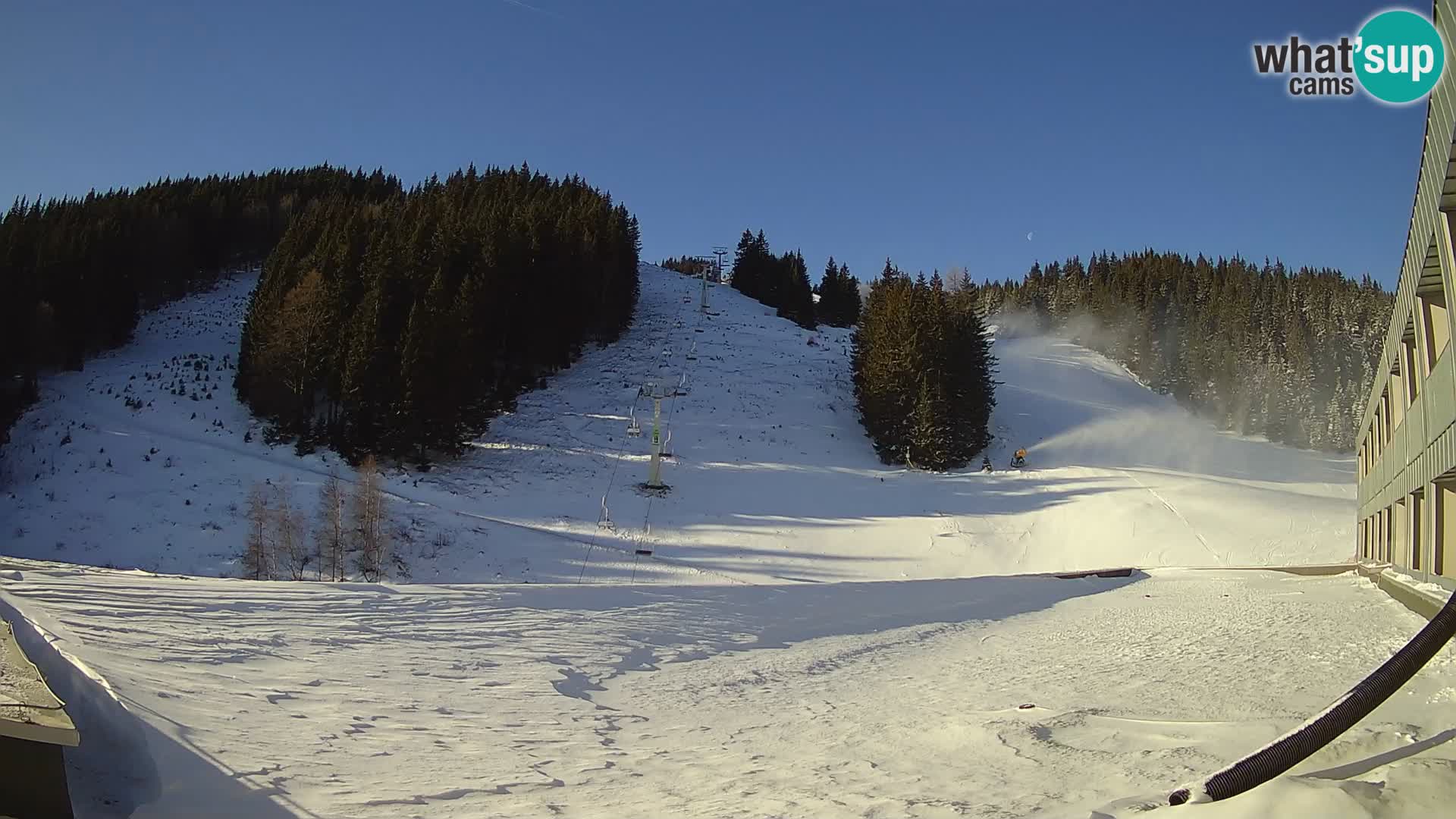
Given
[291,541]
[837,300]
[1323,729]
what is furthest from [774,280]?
[1323,729]

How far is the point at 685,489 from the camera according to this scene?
116 ft

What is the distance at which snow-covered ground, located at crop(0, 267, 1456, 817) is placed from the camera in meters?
4.85

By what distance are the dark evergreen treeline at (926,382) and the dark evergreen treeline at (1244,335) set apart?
80.3ft

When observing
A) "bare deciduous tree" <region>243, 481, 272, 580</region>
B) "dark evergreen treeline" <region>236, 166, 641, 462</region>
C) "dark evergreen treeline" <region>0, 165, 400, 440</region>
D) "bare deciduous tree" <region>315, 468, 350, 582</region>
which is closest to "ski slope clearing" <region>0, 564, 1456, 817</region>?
"bare deciduous tree" <region>243, 481, 272, 580</region>

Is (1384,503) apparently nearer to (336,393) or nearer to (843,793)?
(843,793)

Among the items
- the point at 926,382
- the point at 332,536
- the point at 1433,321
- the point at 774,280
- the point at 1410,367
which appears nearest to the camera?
the point at 1433,321

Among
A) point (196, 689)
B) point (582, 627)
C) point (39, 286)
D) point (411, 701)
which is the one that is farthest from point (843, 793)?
point (39, 286)

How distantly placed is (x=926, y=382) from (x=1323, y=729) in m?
40.4

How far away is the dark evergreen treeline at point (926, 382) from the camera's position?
4194cm

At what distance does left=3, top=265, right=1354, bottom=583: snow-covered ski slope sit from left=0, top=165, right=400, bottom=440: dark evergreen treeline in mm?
1805

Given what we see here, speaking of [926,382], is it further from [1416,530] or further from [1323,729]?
[1323,729]

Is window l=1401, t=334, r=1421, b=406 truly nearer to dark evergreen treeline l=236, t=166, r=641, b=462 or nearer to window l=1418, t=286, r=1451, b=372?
window l=1418, t=286, r=1451, b=372

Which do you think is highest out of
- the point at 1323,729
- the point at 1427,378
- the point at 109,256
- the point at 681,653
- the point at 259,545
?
the point at 109,256

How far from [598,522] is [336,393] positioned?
1340 cm
